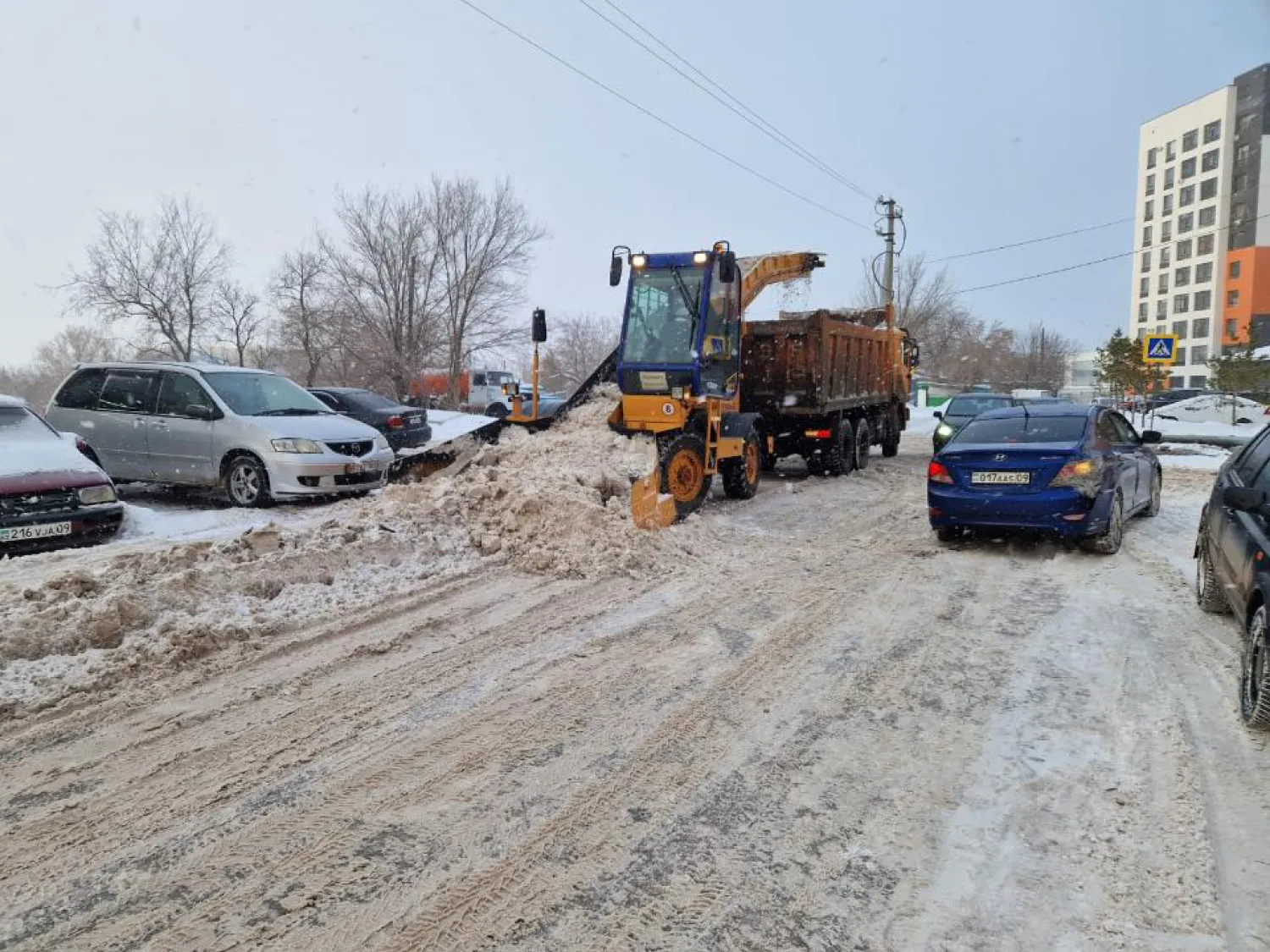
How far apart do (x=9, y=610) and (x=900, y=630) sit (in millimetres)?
5817

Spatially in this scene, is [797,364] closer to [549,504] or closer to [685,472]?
[685,472]

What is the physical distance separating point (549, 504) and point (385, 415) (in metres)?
10.3

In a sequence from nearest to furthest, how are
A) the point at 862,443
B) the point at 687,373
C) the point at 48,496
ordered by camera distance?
the point at 48,496
the point at 687,373
the point at 862,443

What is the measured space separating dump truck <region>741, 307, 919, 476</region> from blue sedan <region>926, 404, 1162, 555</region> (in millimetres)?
4449

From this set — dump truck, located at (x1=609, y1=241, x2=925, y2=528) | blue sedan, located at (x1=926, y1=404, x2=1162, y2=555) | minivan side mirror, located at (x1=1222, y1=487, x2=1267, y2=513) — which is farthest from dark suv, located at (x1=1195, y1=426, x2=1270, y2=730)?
dump truck, located at (x1=609, y1=241, x2=925, y2=528)

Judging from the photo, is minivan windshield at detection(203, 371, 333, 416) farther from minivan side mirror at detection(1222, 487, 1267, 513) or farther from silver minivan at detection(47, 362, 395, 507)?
minivan side mirror at detection(1222, 487, 1267, 513)

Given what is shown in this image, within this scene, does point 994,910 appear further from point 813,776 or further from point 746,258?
point 746,258

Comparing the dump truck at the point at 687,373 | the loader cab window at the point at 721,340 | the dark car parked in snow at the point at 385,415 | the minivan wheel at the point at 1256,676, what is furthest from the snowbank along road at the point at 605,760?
the dark car parked in snow at the point at 385,415

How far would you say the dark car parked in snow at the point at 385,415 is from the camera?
16875mm

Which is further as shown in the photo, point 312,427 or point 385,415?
point 385,415

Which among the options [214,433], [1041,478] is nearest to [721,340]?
[1041,478]

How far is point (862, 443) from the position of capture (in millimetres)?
15992

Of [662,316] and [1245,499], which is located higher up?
[662,316]

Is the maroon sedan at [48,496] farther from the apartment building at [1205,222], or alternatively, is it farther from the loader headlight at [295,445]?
the apartment building at [1205,222]
